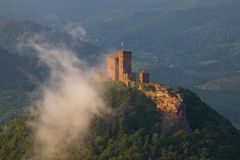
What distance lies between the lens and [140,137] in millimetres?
87750

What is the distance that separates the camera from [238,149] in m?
90.7

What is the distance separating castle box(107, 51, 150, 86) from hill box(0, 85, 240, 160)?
190 cm

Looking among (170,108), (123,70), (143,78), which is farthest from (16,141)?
(170,108)

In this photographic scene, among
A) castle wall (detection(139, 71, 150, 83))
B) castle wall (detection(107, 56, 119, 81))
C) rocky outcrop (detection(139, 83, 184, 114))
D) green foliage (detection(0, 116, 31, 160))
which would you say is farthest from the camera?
castle wall (detection(107, 56, 119, 81))

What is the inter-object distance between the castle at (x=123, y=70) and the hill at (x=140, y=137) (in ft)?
6.22

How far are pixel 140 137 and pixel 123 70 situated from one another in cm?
1506

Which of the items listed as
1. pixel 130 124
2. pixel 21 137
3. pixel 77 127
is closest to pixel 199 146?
pixel 130 124

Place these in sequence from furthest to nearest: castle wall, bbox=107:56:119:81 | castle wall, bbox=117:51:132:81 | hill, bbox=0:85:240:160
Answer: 1. castle wall, bbox=107:56:119:81
2. castle wall, bbox=117:51:132:81
3. hill, bbox=0:85:240:160

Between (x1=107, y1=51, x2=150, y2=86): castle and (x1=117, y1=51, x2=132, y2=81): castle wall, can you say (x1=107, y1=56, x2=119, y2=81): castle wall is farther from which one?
(x1=117, y1=51, x2=132, y2=81): castle wall

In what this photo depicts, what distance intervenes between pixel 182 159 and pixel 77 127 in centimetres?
1538

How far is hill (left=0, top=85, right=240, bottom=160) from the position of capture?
85.5m

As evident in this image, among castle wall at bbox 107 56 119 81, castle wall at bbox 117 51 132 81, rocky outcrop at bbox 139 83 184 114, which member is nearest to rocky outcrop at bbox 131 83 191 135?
rocky outcrop at bbox 139 83 184 114

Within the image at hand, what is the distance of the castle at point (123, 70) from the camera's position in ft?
326

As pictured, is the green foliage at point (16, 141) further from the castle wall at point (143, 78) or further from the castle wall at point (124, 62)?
the castle wall at point (143, 78)
